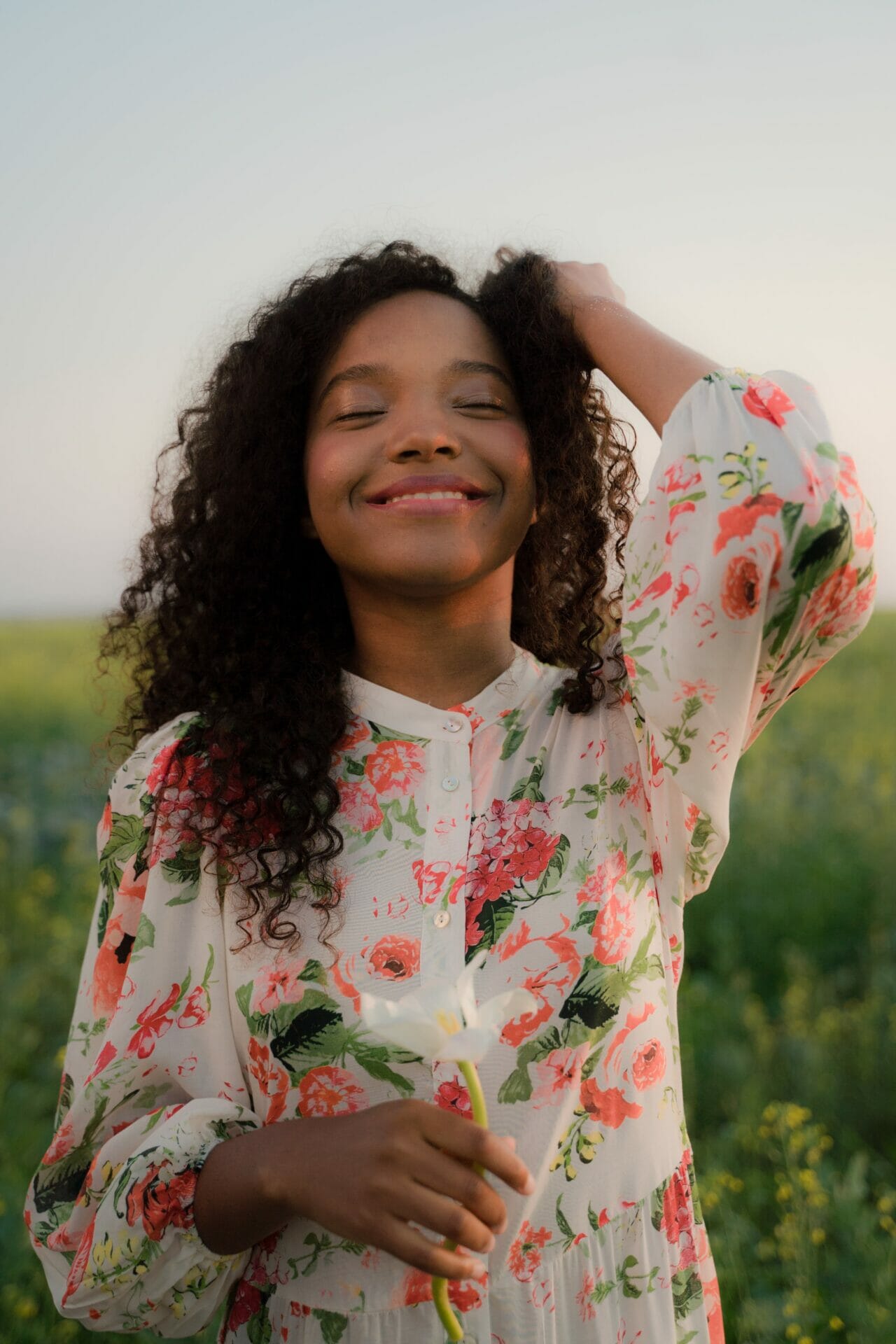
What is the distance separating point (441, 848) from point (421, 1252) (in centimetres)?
54

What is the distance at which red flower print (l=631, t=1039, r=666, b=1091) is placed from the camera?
1.54m

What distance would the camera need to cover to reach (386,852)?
162 centimetres

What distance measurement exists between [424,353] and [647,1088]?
105 cm

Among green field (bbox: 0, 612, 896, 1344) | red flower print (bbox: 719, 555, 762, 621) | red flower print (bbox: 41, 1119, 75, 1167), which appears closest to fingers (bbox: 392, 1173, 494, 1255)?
red flower print (bbox: 41, 1119, 75, 1167)

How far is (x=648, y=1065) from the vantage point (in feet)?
5.08

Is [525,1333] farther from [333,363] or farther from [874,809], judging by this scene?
[874,809]

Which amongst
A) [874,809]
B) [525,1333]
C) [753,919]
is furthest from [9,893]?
[525,1333]

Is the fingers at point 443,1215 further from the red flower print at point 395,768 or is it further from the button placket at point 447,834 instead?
the red flower print at point 395,768

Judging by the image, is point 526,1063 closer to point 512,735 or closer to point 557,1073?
point 557,1073

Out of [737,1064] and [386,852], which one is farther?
[737,1064]

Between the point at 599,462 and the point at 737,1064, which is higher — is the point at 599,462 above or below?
above

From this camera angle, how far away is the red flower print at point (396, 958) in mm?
1508

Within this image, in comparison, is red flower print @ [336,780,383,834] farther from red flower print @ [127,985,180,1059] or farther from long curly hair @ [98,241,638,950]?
red flower print @ [127,985,180,1059]

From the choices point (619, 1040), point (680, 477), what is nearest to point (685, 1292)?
point (619, 1040)
